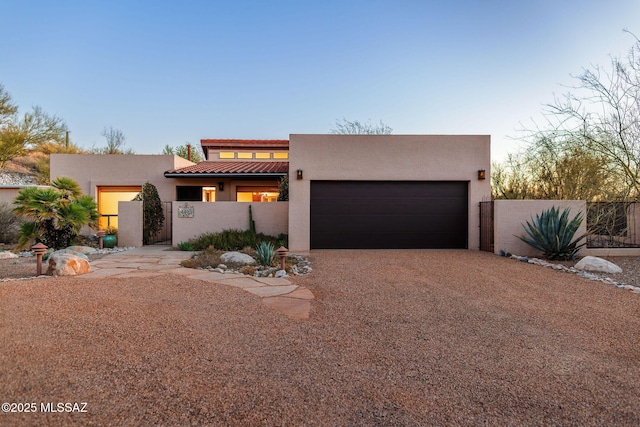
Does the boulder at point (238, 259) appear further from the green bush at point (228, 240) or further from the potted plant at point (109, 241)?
the potted plant at point (109, 241)

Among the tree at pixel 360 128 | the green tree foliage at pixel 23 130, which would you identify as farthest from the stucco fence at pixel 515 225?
the green tree foliage at pixel 23 130

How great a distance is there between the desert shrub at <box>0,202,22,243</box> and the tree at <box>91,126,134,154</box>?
1850cm

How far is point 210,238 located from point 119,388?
27.9ft

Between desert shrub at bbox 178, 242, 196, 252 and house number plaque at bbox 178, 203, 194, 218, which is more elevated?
house number plaque at bbox 178, 203, 194, 218

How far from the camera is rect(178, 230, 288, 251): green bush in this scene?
1021 centimetres

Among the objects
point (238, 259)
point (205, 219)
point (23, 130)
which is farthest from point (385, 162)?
point (23, 130)

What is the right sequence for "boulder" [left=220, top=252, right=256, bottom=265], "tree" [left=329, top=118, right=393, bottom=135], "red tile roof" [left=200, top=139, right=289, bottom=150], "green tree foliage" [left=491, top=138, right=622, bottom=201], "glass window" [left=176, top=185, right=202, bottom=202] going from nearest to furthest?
1. "green tree foliage" [left=491, top=138, right=622, bottom=201]
2. "boulder" [left=220, top=252, right=256, bottom=265]
3. "glass window" [left=176, top=185, right=202, bottom=202]
4. "red tile roof" [left=200, top=139, right=289, bottom=150]
5. "tree" [left=329, top=118, right=393, bottom=135]

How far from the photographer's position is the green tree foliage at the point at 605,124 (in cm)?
638

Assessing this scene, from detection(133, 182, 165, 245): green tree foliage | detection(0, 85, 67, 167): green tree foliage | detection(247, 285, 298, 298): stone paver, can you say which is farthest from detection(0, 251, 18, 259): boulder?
detection(0, 85, 67, 167): green tree foliage

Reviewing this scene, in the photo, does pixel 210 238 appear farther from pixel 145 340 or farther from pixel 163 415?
pixel 163 415

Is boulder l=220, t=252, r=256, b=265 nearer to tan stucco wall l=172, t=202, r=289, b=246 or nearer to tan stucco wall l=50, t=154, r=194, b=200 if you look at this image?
tan stucco wall l=172, t=202, r=289, b=246

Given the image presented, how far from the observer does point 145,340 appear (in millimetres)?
3219

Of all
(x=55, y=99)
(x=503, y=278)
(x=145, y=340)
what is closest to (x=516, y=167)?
(x=503, y=278)

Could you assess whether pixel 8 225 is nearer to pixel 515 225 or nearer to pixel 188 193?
pixel 188 193
